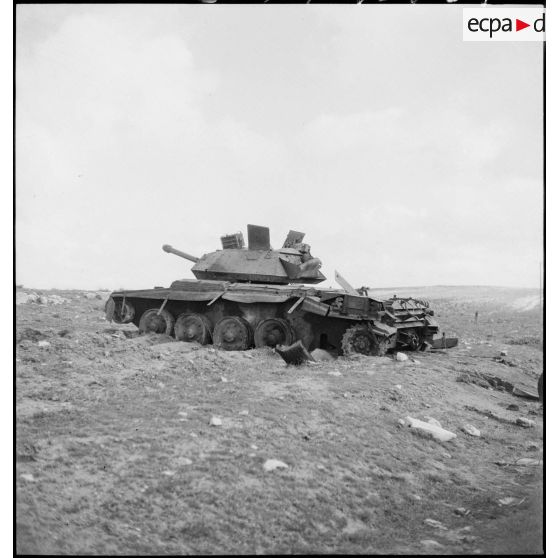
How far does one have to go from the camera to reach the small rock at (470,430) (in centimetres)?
802

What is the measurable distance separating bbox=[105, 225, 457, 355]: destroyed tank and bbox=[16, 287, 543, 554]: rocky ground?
1844 mm

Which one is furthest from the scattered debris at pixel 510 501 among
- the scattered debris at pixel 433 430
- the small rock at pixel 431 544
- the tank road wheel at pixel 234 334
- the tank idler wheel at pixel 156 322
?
the tank idler wheel at pixel 156 322

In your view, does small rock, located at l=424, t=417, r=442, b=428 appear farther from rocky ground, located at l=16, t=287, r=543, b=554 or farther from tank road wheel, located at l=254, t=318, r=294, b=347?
tank road wheel, located at l=254, t=318, r=294, b=347

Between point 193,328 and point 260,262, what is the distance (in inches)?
92.2

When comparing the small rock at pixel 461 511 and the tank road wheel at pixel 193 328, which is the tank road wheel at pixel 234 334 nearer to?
the tank road wheel at pixel 193 328

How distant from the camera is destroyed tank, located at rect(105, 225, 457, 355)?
12.5m

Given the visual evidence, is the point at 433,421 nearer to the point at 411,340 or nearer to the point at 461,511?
the point at 461,511

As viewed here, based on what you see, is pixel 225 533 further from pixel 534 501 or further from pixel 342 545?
pixel 534 501

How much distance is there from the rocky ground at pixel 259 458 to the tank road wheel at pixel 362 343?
1282 millimetres

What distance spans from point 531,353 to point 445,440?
1030 centimetres

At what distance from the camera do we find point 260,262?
14.7 metres

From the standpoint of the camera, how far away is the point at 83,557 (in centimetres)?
391

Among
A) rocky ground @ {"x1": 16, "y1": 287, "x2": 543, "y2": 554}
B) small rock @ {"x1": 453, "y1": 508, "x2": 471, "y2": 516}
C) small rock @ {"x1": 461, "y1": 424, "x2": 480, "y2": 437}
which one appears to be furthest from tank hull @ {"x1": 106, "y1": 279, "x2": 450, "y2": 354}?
small rock @ {"x1": 453, "y1": 508, "x2": 471, "y2": 516}

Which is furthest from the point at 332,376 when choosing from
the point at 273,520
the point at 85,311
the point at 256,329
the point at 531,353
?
the point at 85,311
